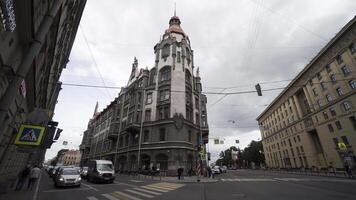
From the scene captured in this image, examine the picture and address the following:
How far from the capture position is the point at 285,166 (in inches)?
2477

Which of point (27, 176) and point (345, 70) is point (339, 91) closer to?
point (345, 70)

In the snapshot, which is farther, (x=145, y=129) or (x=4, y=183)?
(x=145, y=129)

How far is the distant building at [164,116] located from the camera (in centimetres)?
3090

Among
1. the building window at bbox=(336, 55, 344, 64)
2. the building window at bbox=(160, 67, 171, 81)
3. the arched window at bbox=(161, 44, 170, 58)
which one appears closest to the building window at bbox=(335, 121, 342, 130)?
the building window at bbox=(336, 55, 344, 64)

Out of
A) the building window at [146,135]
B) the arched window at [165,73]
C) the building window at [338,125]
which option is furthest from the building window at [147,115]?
the building window at [338,125]

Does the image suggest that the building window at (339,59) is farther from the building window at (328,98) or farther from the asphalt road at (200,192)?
the asphalt road at (200,192)

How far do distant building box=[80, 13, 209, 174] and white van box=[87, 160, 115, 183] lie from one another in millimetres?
11662

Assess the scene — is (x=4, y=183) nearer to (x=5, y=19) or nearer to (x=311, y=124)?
(x=5, y=19)

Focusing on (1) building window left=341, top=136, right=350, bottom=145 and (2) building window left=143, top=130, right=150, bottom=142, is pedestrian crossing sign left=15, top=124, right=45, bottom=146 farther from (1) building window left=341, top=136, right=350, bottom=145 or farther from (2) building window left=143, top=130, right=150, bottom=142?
(1) building window left=341, top=136, right=350, bottom=145

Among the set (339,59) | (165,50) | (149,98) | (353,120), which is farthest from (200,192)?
(339,59)

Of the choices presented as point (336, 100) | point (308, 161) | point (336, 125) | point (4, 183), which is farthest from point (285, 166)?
point (4, 183)

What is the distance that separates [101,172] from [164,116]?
17.0 m

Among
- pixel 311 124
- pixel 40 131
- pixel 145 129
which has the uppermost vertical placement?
pixel 311 124

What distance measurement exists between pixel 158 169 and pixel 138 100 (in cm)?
1576
